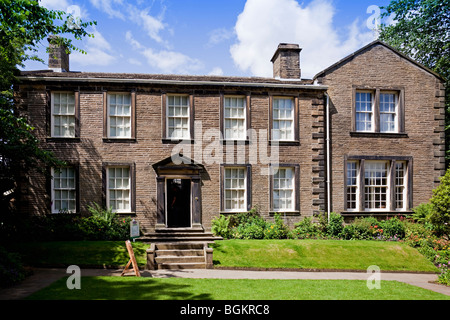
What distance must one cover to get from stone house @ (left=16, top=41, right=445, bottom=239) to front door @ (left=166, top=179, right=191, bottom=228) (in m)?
0.05

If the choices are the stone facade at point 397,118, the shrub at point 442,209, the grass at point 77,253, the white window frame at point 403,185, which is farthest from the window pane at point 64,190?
the shrub at point 442,209

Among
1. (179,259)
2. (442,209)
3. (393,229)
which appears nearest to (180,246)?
(179,259)

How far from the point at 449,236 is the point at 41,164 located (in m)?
19.9

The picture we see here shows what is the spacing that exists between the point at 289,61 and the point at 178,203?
404 inches

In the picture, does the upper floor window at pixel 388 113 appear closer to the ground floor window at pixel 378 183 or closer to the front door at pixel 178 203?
the ground floor window at pixel 378 183

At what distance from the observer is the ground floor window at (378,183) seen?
612 inches

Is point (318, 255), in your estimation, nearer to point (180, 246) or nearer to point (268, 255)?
point (268, 255)

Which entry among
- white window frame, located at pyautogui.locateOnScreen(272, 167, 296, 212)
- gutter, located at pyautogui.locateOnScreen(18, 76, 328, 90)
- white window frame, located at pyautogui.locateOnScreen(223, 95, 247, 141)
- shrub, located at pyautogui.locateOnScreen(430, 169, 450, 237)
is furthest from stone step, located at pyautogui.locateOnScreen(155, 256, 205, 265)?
shrub, located at pyautogui.locateOnScreen(430, 169, 450, 237)

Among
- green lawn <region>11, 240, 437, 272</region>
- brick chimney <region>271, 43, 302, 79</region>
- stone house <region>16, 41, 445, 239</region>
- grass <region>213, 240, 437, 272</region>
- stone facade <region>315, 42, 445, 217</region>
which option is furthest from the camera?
brick chimney <region>271, 43, 302, 79</region>

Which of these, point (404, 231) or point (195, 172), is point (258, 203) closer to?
point (195, 172)

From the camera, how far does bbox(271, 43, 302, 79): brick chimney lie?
1616 cm

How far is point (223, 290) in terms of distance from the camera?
25.4 feet

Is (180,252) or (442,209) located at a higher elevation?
(442,209)

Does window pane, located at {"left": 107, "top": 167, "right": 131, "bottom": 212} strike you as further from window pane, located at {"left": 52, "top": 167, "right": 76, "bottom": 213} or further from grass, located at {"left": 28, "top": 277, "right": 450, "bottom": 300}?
grass, located at {"left": 28, "top": 277, "right": 450, "bottom": 300}
